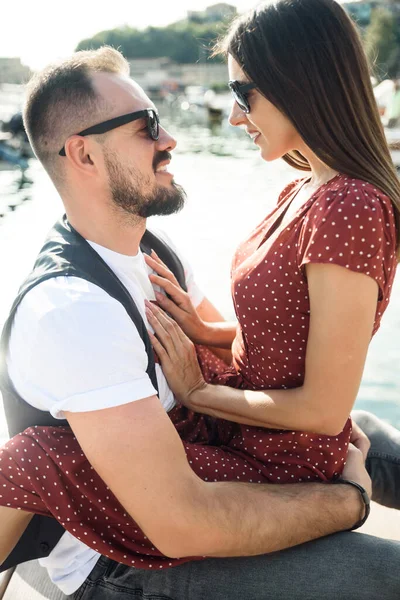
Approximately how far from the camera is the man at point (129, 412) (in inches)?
61.6

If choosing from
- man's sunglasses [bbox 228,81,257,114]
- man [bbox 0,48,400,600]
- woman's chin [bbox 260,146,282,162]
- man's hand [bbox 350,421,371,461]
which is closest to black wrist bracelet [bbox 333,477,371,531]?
man [bbox 0,48,400,600]

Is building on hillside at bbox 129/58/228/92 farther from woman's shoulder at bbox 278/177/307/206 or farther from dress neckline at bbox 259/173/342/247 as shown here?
dress neckline at bbox 259/173/342/247

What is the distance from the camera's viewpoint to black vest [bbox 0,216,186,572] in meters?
1.71

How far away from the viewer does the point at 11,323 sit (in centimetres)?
172

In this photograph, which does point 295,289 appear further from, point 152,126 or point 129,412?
point 152,126

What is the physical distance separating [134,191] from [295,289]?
0.63 meters

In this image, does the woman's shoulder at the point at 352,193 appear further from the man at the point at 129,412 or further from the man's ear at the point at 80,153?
the man's ear at the point at 80,153

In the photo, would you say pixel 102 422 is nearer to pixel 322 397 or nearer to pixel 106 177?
pixel 322 397

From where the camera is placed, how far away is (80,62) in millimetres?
2055

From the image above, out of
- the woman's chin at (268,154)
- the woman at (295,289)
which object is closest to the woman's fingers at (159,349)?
the woman at (295,289)

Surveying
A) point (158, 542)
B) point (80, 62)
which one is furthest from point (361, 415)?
point (80, 62)

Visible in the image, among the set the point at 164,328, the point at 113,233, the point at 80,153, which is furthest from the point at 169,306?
the point at 80,153

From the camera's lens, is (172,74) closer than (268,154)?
No

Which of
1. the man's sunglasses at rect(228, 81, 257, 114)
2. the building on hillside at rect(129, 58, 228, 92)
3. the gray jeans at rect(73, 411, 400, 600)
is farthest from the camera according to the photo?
the building on hillside at rect(129, 58, 228, 92)
